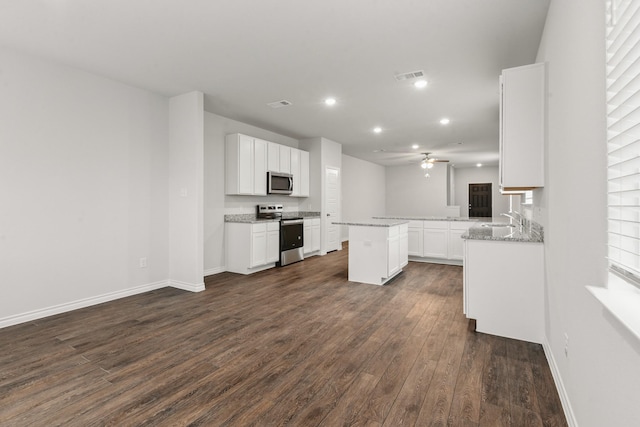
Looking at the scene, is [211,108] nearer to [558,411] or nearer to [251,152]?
[251,152]

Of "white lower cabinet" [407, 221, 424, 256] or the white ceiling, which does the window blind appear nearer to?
the white ceiling

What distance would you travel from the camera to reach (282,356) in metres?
2.40

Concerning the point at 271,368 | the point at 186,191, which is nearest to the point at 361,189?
the point at 186,191

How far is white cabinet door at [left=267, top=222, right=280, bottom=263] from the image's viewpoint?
220 inches

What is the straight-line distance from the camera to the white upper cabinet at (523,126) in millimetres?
2521

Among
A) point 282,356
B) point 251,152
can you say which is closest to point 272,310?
point 282,356

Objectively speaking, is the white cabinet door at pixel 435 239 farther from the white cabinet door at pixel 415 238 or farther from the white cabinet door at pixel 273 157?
the white cabinet door at pixel 273 157

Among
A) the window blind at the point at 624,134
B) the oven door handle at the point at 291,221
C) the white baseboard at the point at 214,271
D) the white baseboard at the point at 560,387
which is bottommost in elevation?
the white baseboard at the point at 560,387

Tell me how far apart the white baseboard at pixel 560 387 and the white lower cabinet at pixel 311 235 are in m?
4.66

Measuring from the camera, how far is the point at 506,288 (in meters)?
2.69

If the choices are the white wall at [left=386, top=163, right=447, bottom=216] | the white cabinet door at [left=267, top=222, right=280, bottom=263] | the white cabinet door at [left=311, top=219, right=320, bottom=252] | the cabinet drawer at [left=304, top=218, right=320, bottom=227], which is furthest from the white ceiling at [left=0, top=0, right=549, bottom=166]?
the white wall at [left=386, top=163, right=447, bottom=216]

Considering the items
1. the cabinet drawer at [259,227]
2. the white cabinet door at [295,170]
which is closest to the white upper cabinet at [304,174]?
the white cabinet door at [295,170]

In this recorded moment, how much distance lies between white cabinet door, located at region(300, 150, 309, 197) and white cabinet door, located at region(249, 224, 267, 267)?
172cm

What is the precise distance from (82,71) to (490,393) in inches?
192
